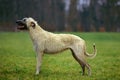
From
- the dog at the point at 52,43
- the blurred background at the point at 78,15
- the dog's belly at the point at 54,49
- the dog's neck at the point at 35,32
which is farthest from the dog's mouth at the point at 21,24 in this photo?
the blurred background at the point at 78,15

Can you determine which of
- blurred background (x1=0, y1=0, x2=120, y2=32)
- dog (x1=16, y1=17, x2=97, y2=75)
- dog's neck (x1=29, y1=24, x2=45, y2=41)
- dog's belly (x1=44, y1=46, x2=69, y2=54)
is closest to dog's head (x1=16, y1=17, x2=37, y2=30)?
dog (x1=16, y1=17, x2=97, y2=75)

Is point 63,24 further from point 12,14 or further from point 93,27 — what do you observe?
point 12,14

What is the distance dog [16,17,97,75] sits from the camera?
12.7 m

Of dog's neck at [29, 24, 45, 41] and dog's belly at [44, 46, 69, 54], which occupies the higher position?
dog's neck at [29, 24, 45, 41]

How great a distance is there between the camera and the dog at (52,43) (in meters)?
12.7

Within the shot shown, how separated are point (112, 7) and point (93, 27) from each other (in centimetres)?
498

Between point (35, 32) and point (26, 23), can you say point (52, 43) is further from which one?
point (26, 23)

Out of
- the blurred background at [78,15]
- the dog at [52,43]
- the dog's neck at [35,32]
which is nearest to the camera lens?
the dog at [52,43]

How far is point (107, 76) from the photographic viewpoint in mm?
12695

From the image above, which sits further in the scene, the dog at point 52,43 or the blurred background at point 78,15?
the blurred background at point 78,15

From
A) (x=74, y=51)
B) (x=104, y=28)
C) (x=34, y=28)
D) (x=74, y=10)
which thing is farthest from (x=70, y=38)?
(x=74, y=10)

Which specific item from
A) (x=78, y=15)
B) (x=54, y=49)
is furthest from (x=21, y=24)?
(x=78, y=15)

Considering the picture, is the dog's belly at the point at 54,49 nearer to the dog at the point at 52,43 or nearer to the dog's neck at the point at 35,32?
the dog at the point at 52,43

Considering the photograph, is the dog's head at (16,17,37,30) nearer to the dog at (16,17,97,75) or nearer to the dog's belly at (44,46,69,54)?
the dog at (16,17,97,75)
